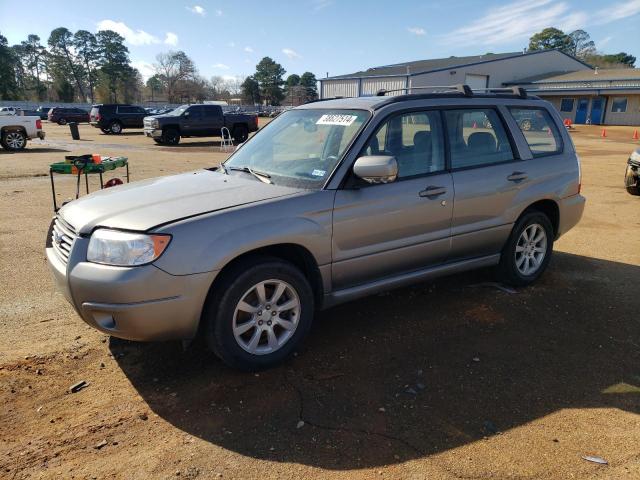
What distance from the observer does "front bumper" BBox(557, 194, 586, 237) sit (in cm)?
509

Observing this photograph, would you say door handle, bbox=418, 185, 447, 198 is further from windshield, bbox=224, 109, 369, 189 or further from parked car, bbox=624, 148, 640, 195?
parked car, bbox=624, 148, 640, 195

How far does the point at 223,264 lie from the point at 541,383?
2.24m

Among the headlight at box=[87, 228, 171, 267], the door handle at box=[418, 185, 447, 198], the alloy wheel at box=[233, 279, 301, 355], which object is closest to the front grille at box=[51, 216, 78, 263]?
the headlight at box=[87, 228, 171, 267]

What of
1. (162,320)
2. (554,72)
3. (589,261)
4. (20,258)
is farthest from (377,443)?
(554,72)

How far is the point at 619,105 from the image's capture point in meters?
43.8

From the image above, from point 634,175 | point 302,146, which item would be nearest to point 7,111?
point 302,146

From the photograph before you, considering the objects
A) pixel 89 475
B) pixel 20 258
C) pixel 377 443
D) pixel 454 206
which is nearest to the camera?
pixel 89 475

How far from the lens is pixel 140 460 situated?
256cm

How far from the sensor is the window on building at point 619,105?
43.5 metres

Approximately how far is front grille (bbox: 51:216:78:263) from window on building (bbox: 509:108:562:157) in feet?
13.2

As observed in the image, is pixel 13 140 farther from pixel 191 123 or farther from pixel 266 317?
pixel 266 317

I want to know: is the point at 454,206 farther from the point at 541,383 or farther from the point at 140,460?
the point at 140,460

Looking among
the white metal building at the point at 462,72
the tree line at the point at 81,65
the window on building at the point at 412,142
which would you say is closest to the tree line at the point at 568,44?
the white metal building at the point at 462,72

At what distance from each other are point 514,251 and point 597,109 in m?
48.1
